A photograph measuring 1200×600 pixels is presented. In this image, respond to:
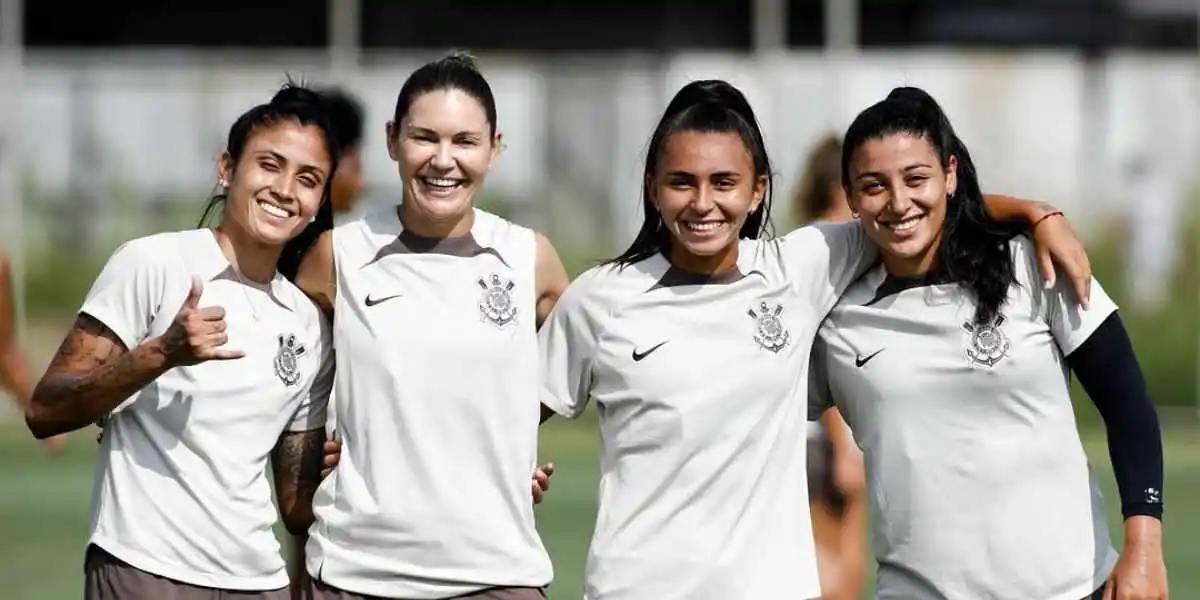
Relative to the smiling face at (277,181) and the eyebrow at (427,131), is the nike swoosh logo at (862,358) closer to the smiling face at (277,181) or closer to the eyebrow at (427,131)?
the eyebrow at (427,131)

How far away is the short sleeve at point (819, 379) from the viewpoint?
4664 mm

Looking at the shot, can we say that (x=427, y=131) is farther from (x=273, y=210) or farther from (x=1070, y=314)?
(x=1070, y=314)

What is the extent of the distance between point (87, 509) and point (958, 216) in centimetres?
826

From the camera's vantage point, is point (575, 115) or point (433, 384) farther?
point (575, 115)

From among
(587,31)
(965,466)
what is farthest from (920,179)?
(587,31)

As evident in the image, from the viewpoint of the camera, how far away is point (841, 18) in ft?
58.4

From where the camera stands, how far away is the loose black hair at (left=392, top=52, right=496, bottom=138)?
4574 millimetres

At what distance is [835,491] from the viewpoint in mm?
7211

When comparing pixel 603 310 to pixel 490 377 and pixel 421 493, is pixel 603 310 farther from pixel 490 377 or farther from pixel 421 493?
pixel 421 493

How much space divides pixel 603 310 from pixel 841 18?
1367 centimetres

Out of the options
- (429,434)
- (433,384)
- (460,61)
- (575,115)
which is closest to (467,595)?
(429,434)

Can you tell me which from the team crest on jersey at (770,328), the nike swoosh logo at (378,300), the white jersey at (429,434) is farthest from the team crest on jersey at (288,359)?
the team crest on jersey at (770,328)

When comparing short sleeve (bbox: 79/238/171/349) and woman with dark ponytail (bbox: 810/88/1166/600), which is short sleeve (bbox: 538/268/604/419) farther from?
short sleeve (bbox: 79/238/171/349)

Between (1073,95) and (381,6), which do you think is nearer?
(1073,95)
